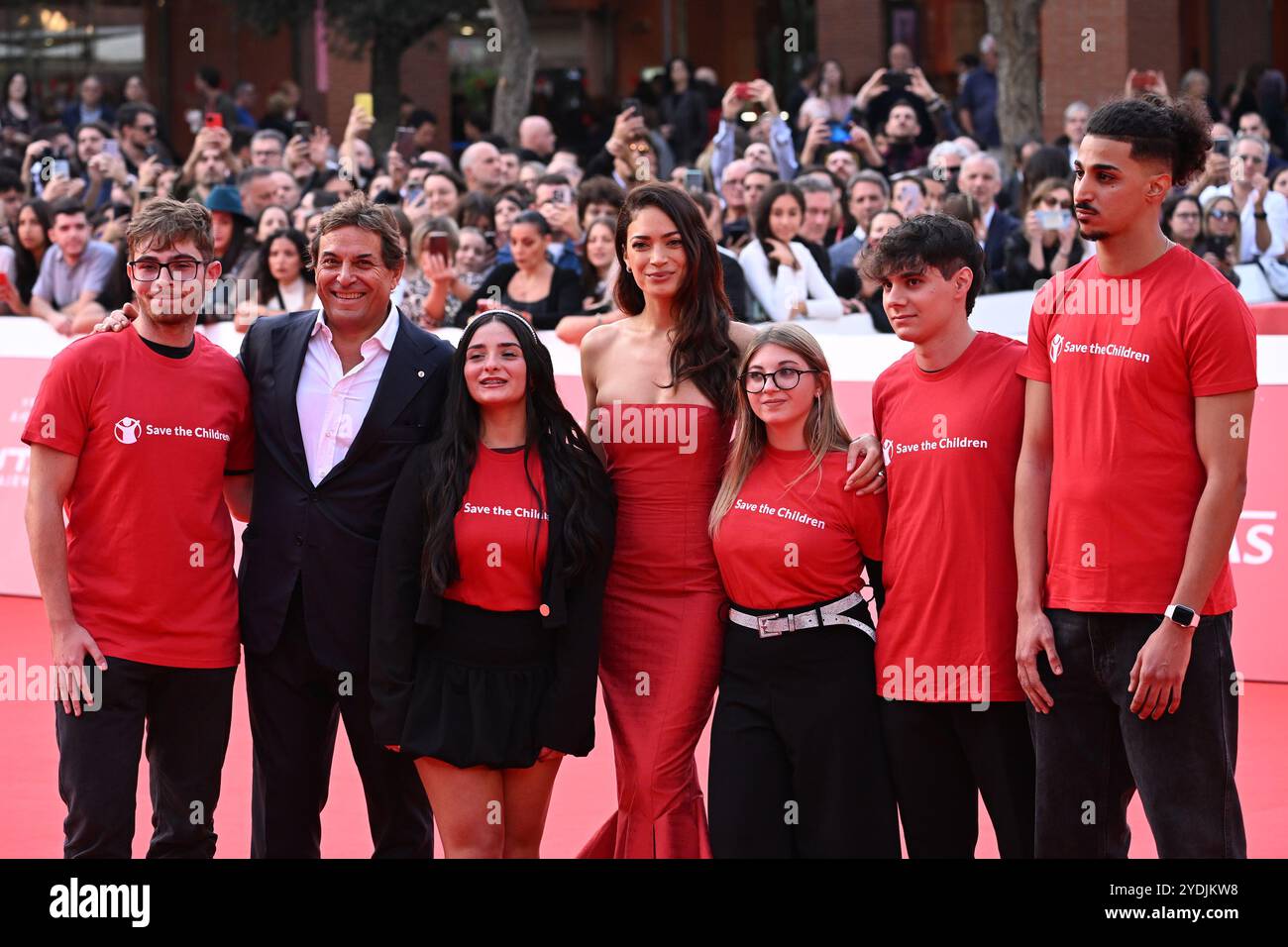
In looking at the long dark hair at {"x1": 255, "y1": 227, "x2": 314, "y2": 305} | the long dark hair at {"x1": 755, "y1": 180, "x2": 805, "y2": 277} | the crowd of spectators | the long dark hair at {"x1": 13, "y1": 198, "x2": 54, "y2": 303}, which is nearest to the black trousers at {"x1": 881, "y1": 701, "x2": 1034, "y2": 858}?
the crowd of spectators

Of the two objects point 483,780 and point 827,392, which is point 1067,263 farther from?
point 483,780

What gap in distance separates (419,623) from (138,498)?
2.63ft

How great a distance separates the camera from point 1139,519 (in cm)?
398

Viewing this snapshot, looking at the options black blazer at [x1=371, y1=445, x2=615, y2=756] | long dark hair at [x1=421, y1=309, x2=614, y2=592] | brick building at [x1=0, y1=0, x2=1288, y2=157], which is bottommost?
black blazer at [x1=371, y1=445, x2=615, y2=756]

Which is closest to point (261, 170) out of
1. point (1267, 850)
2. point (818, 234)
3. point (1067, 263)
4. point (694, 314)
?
point (818, 234)

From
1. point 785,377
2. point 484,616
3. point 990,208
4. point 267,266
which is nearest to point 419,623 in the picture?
point 484,616

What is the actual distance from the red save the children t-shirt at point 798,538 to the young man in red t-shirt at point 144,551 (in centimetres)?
137

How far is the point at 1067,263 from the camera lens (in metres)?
10.3

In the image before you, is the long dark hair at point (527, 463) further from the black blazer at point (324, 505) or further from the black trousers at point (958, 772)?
the black trousers at point (958, 772)

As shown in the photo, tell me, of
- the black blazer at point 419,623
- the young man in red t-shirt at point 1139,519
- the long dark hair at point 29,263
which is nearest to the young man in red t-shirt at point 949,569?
the young man in red t-shirt at point 1139,519

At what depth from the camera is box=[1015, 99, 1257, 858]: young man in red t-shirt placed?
12.8ft

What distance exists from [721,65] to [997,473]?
80.7 ft

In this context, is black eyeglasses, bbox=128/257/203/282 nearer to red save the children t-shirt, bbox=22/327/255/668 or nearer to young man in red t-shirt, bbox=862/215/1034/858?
red save the children t-shirt, bbox=22/327/255/668

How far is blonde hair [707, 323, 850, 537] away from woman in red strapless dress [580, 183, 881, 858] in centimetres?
16
